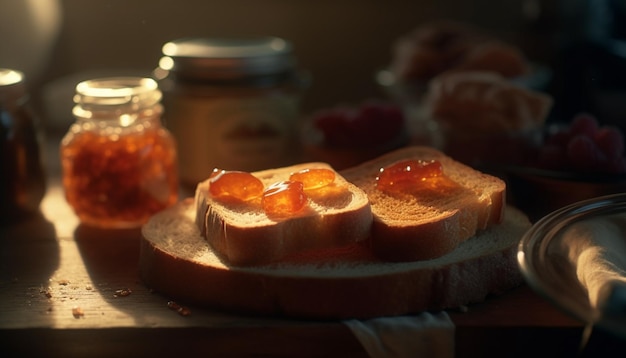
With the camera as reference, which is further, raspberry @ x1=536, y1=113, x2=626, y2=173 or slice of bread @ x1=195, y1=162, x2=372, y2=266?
raspberry @ x1=536, y1=113, x2=626, y2=173

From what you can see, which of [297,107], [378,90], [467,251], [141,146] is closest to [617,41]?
[378,90]

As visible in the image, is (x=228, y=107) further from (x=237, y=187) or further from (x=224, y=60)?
(x=237, y=187)

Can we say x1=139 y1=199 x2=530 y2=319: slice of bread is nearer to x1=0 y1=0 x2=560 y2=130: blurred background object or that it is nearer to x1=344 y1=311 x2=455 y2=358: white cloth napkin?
x1=344 y1=311 x2=455 y2=358: white cloth napkin

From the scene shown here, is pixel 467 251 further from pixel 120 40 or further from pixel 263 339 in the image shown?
pixel 120 40

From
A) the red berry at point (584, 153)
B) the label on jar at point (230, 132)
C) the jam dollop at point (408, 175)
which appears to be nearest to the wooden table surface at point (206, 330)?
the jam dollop at point (408, 175)

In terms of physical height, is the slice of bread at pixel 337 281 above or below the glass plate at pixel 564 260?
below

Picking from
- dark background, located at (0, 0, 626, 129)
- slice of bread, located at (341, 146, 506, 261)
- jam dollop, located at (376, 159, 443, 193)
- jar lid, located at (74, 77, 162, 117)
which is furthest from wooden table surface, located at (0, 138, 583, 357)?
dark background, located at (0, 0, 626, 129)

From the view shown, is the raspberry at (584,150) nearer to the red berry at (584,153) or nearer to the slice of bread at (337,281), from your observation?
the red berry at (584,153)

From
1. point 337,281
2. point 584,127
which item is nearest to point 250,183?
point 337,281
